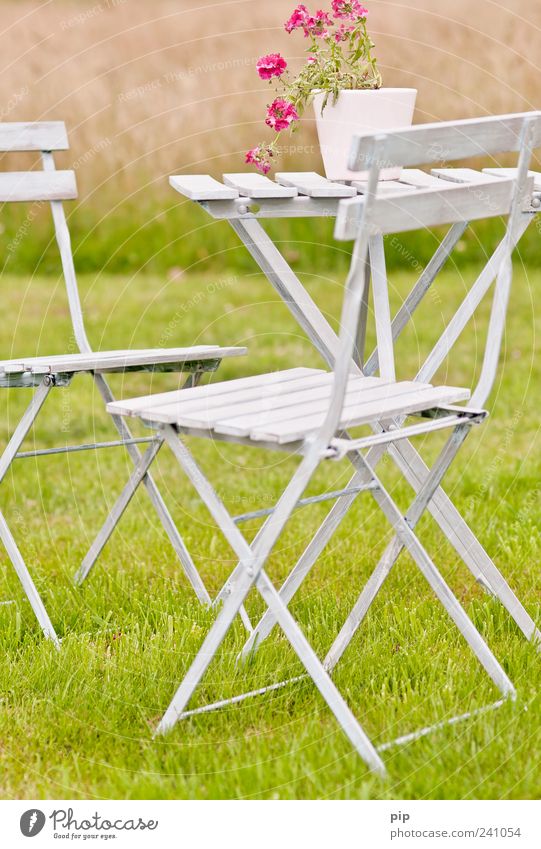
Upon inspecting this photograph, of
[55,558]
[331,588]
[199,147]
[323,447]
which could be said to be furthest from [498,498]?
[199,147]

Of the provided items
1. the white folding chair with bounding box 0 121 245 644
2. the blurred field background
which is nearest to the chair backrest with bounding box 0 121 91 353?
the white folding chair with bounding box 0 121 245 644

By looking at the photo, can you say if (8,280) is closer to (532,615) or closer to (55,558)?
(55,558)

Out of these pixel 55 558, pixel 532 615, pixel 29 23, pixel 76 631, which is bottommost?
pixel 532 615

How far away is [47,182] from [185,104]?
16.2 feet

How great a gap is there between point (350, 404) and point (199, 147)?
19.6 ft

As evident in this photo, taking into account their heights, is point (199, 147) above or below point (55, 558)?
above

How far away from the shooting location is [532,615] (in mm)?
3041

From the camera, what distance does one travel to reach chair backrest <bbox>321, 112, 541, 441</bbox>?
208cm

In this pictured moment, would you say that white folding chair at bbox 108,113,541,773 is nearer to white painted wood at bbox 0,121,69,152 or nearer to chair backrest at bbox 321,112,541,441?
chair backrest at bbox 321,112,541,441

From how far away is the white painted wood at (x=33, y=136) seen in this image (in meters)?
3.47

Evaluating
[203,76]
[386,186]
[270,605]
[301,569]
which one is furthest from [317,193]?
[203,76]

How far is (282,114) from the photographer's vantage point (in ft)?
9.36

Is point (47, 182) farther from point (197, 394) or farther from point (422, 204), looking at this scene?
point (422, 204)
